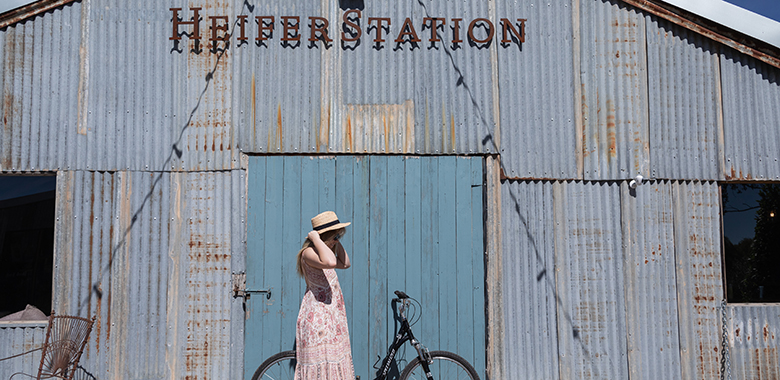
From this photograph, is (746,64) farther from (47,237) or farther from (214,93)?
(47,237)

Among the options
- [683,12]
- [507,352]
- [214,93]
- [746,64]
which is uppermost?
[683,12]

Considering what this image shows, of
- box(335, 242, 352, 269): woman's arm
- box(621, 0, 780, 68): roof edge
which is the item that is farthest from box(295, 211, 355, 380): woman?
box(621, 0, 780, 68): roof edge

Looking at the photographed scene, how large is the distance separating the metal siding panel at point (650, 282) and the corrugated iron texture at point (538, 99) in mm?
832

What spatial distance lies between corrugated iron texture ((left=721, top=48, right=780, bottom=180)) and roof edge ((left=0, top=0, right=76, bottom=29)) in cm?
745

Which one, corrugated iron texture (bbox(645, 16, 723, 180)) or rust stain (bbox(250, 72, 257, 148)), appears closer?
rust stain (bbox(250, 72, 257, 148))

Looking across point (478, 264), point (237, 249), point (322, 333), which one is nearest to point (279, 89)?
point (237, 249)

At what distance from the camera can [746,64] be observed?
18.1 feet

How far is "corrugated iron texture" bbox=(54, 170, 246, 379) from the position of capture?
5016 millimetres

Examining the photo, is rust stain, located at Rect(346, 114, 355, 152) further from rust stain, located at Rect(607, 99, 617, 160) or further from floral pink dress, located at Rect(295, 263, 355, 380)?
rust stain, located at Rect(607, 99, 617, 160)

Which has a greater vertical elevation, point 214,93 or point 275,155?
point 214,93

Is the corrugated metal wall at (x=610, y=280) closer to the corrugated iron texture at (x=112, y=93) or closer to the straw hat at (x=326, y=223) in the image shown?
the straw hat at (x=326, y=223)

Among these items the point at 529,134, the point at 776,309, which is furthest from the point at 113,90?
the point at 776,309

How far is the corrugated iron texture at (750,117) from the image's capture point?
5447 millimetres

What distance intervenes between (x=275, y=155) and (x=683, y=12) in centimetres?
482
